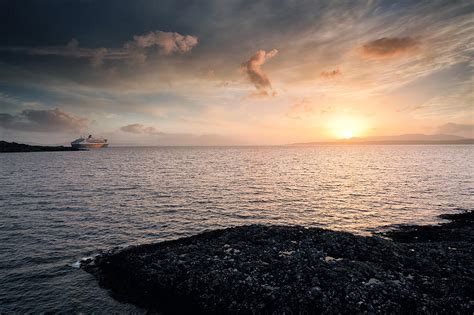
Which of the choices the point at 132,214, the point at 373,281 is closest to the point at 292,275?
the point at 373,281

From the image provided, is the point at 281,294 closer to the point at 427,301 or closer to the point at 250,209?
the point at 427,301

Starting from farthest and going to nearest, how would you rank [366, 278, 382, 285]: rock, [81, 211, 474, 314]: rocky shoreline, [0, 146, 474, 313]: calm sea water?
[0, 146, 474, 313]: calm sea water < [366, 278, 382, 285]: rock < [81, 211, 474, 314]: rocky shoreline

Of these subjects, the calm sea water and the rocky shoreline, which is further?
the calm sea water

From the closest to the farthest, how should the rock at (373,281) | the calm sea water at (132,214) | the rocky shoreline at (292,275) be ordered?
the rocky shoreline at (292,275)
the rock at (373,281)
the calm sea water at (132,214)

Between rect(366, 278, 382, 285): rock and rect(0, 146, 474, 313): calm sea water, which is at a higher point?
rect(366, 278, 382, 285): rock

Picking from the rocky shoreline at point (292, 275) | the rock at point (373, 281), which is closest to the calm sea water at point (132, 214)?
the rocky shoreline at point (292, 275)

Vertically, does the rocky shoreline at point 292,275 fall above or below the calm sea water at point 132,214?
above

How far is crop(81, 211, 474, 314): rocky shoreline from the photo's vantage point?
1355 cm

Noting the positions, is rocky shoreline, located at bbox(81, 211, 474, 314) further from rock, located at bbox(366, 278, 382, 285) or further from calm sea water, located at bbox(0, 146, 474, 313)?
calm sea water, located at bbox(0, 146, 474, 313)

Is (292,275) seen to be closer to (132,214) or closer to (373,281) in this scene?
(373,281)

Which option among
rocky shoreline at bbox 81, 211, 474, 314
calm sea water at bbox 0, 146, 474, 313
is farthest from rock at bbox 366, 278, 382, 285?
calm sea water at bbox 0, 146, 474, 313

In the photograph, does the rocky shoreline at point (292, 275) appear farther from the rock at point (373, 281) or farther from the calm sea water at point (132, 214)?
the calm sea water at point (132, 214)

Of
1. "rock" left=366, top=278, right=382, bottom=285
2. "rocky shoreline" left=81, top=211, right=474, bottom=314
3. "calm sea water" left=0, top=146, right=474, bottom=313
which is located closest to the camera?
"rocky shoreline" left=81, top=211, right=474, bottom=314

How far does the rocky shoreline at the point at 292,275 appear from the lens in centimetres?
1355
